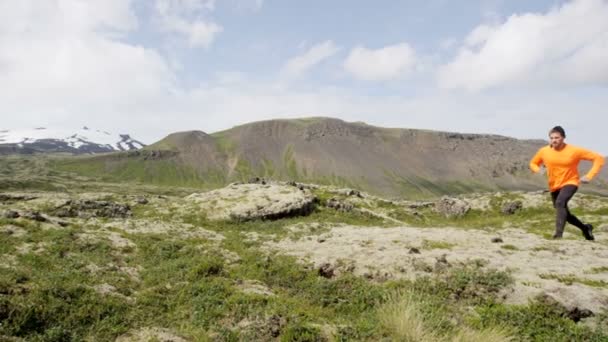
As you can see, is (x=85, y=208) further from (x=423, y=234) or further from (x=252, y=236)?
(x=423, y=234)

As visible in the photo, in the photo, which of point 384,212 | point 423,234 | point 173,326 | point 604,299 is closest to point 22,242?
point 173,326

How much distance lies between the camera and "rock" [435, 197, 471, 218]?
47250 millimetres

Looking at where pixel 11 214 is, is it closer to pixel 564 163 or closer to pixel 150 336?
pixel 150 336

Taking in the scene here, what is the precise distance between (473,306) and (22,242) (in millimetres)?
19139

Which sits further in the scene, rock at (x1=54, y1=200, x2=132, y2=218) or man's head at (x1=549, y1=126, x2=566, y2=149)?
rock at (x1=54, y1=200, x2=132, y2=218)

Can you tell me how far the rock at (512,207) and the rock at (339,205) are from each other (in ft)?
66.0

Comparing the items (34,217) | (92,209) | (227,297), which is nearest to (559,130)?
(227,297)

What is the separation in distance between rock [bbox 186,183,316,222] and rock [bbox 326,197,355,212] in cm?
189

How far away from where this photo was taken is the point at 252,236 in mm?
25594

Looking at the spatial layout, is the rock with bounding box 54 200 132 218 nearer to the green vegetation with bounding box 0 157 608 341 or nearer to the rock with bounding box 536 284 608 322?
the green vegetation with bounding box 0 157 608 341

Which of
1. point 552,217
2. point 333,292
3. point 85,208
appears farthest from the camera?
point 552,217

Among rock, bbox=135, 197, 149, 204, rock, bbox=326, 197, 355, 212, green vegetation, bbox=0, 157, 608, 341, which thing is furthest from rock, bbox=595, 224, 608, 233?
rock, bbox=135, 197, 149, 204

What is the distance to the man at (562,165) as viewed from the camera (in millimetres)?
17547

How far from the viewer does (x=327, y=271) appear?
52.2ft
